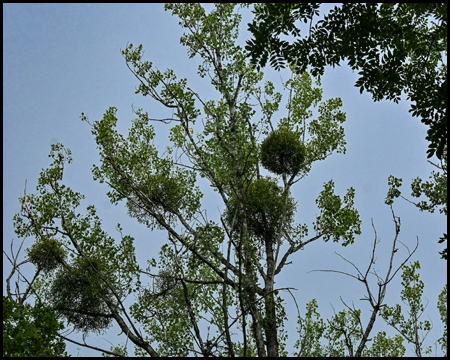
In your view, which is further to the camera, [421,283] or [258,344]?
[421,283]

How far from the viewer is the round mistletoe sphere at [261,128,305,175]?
36.0 feet

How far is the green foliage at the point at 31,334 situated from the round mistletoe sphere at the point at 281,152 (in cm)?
607

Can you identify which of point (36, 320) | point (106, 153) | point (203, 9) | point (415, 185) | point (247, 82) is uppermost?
point (203, 9)

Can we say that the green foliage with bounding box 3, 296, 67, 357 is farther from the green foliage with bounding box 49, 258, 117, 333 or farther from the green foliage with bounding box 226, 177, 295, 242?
the green foliage with bounding box 226, 177, 295, 242

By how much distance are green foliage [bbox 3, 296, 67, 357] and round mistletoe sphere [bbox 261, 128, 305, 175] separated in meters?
6.07

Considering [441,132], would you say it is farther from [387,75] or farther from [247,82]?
[247,82]

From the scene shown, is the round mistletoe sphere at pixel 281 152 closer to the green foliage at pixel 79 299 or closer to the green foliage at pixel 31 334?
the green foliage at pixel 79 299

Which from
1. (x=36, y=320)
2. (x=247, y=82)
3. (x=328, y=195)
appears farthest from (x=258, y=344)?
(x=247, y=82)

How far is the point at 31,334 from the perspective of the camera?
5.96m

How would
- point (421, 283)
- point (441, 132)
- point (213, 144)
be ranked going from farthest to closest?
1. point (421, 283)
2. point (213, 144)
3. point (441, 132)

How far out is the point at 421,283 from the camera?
1209cm

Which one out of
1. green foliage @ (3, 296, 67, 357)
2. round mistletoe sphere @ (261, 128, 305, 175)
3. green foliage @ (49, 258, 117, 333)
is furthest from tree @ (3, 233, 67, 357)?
round mistletoe sphere @ (261, 128, 305, 175)

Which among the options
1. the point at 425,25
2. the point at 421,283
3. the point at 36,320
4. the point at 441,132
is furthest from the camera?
the point at 421,283

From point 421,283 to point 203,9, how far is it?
9027 mm
